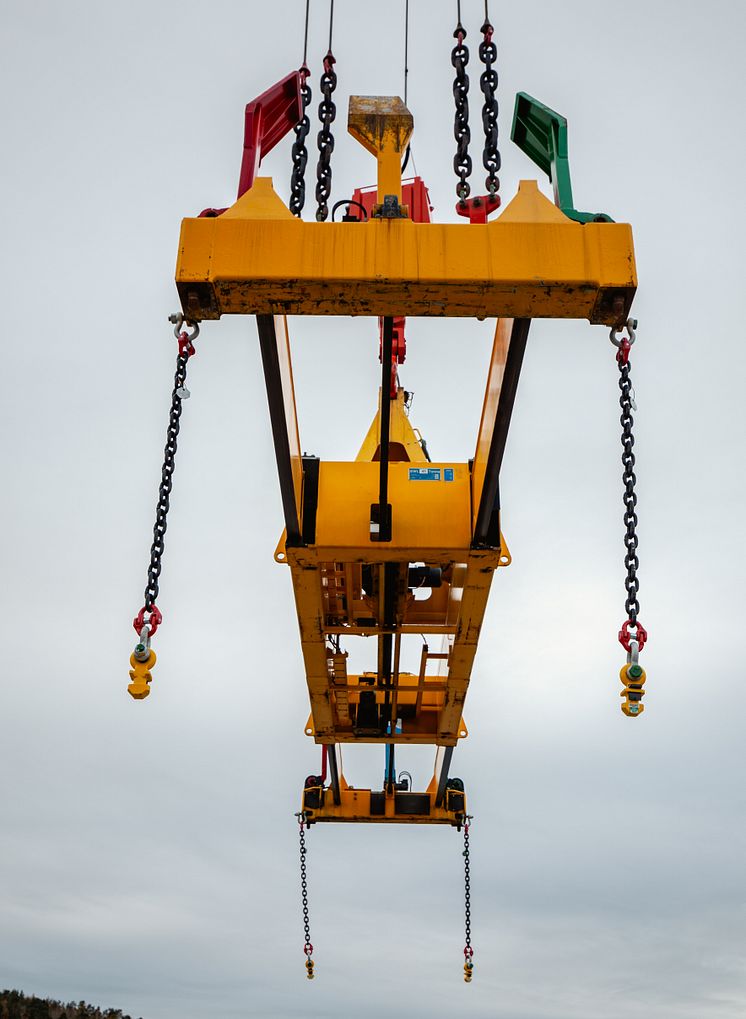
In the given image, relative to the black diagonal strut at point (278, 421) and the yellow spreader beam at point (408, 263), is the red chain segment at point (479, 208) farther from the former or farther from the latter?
the black diagonal strut at point (278, 421)

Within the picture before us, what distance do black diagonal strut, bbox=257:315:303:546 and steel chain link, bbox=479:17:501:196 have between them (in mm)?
1412

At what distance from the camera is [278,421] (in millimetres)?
5520

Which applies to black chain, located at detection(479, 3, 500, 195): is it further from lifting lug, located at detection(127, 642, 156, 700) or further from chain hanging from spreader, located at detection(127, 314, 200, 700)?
lifting lug, located at detection(127, 642, 156, 700)

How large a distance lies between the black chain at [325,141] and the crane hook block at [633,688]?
3.24 meters

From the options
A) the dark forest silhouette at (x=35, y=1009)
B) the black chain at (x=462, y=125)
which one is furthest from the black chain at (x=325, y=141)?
the dark forest silhouette at (x=35, y=1009)

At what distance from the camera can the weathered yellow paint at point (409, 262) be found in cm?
417

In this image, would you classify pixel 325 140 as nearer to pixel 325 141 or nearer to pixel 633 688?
pixel 325 141

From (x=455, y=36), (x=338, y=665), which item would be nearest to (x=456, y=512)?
(x=338, y=665)

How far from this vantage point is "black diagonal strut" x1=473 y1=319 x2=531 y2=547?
197 inches

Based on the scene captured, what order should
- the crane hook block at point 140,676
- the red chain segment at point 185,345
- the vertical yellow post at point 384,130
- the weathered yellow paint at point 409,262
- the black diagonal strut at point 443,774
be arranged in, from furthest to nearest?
the black diagonal strut at point 443,774 → the crane hook block at point 140,676 → the vertical yellow post at point 384,130 → the red chain segment at point 185,345 → the weathered yellow paint at point 409,262

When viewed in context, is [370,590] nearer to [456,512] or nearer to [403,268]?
[456,512]

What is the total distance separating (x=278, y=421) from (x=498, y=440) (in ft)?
4.53

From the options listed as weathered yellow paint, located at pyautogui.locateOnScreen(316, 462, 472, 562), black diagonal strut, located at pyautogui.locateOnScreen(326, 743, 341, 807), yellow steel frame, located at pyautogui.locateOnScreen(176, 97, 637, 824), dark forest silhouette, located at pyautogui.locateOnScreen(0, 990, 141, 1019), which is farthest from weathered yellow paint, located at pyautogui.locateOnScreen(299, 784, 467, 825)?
dark forest silhouette, located at pyautogui.locateOnScreen(0, 990, 141, 1019)

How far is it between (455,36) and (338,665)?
5262 millimetres
